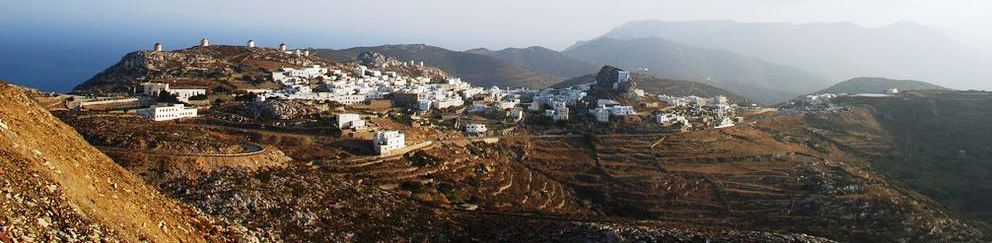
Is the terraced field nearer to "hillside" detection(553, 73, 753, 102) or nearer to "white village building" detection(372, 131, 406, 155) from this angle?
"white village building" detection(372, 131, 406, 155)

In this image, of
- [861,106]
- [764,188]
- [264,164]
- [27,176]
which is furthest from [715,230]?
[861,106]

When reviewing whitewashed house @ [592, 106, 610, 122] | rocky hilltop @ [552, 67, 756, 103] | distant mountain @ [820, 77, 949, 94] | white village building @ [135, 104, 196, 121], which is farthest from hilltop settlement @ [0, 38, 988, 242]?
distant mountain @ [820, 77, 949, 94]

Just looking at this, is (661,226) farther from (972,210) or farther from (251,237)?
(972,210)

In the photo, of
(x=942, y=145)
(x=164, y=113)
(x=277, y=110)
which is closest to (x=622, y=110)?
(x=277, y=110)

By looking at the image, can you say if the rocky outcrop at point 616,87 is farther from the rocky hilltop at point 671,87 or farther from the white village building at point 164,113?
the white village building at point 164,113

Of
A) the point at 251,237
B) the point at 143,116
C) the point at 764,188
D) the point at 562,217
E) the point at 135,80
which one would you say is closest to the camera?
the point at 251,237

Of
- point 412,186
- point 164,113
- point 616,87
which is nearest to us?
point 412,186

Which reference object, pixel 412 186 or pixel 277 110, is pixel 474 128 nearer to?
pixel 277 110

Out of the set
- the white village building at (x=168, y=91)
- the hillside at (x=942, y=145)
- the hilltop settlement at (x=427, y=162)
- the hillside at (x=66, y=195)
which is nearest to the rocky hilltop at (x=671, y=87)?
the hillside at (x=942, y=145)
